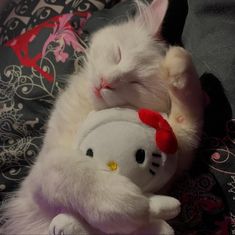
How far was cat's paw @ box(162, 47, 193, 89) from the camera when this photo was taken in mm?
593

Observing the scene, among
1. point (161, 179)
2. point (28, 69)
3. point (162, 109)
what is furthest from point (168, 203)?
point (28, 69)

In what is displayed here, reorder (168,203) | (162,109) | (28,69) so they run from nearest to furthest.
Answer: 1. (168,203)
2. (162,109)
3. (28,69)

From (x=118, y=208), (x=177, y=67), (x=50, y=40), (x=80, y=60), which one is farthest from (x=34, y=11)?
(x=118, y=208)

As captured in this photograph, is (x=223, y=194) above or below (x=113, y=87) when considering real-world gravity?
below

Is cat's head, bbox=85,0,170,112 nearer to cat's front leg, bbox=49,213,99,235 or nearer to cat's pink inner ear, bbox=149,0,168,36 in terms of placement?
cat's pink inner ear, bbox=149,0,168,36

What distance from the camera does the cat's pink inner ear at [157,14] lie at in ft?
2.22

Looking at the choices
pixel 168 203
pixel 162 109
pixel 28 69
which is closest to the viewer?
pixel 168 203

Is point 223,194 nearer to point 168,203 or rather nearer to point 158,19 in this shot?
point 168,203

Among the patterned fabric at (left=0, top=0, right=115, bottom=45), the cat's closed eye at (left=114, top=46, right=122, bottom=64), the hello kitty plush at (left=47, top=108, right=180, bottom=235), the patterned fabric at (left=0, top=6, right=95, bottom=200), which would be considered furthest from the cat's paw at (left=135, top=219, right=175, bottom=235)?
the patterned fabric at (left=0, top=0, right=115, bottom=45)

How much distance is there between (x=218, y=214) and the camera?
0.62 meters

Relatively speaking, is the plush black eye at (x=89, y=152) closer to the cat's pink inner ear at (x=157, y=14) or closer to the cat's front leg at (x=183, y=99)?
the cat's front leg at (x=183, y=99)

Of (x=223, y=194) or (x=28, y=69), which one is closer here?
(x=223, y=194)

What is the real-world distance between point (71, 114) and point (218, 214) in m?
0.27

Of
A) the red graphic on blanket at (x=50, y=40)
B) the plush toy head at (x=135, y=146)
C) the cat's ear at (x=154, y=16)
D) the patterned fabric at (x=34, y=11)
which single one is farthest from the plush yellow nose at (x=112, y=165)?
the patterned fabric at (x=34, y=11)
